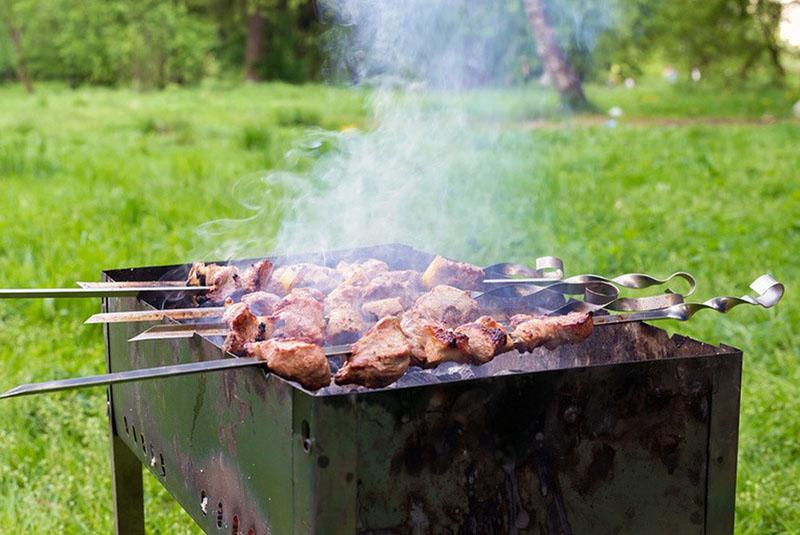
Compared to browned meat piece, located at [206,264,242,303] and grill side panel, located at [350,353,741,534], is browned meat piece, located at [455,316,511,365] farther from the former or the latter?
browned meat piece, located at [206,264,242,303]

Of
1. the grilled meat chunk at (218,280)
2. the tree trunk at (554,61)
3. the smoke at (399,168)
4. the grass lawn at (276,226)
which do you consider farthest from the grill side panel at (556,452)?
the tree trunk at (554,61)

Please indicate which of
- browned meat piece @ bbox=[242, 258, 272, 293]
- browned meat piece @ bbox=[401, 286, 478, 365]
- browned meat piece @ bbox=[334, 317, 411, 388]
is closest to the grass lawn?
browned meat piece @ bbox=[242, 258, 272, 293]

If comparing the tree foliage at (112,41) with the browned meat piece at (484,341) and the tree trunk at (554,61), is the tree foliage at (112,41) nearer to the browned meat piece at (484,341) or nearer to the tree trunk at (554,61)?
the tree trunk at (554,61)

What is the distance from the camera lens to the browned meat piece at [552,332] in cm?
205

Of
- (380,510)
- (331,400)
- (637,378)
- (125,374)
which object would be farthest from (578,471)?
(125,374)

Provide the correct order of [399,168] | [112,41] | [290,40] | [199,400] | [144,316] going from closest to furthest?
[199,400]
[144,316]
[399,168]
[112,41]
[290,40]

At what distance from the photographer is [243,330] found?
6.47 feet

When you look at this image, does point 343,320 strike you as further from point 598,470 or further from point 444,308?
point 598,470

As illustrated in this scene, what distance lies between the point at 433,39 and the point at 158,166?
426 centimetres

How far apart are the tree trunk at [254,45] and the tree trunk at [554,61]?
14.2m

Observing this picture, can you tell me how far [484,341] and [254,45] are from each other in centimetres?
2754

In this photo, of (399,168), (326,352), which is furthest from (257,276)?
(399,168)

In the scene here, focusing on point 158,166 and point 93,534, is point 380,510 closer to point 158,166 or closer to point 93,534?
point 93,534

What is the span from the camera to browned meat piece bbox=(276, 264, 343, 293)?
254 centimetres
